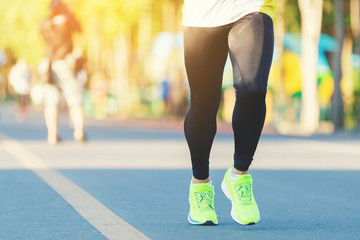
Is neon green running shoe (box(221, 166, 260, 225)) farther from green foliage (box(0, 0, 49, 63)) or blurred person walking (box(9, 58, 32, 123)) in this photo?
blurred person walking (box(9, 58, 32, 123))

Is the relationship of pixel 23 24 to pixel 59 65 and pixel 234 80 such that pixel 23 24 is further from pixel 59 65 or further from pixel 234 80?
pixel 234 80

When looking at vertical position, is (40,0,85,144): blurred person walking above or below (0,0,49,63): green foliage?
above

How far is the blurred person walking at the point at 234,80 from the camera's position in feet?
17.7

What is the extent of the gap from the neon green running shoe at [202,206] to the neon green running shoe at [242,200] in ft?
0.38

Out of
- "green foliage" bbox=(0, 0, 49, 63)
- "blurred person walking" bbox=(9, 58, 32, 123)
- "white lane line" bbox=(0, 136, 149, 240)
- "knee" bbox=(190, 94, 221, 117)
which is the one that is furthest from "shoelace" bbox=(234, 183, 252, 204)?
Result: "blurred person walking" bbox=(9, 58, 32, 123)

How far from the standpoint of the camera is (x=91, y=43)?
149ft

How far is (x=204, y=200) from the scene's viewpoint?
5.61 meters

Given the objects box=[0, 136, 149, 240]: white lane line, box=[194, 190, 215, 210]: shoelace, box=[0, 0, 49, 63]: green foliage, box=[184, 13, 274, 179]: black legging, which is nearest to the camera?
box=[0, 136, 149, 240]: white lane line

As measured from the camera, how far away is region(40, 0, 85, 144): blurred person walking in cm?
1398

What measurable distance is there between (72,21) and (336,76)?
8.82 meters

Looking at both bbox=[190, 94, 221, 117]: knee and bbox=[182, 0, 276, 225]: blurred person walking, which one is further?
bbox=[190, 94, 221, 117]: knee

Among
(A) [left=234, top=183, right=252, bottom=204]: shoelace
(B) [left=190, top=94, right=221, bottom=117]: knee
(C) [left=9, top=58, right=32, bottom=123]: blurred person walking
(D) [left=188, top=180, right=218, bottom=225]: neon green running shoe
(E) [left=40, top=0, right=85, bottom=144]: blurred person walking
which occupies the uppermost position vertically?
(B) [left=190, top=94, right=221, bottom=117]: knee

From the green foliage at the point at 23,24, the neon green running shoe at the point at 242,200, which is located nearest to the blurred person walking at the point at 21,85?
the green foliage at the point at 23,24

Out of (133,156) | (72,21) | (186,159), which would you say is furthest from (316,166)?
(72,21)
